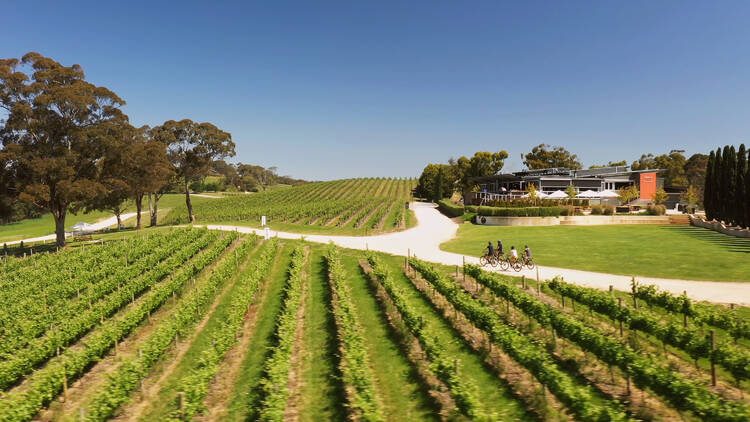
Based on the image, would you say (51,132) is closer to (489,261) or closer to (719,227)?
(489,261)

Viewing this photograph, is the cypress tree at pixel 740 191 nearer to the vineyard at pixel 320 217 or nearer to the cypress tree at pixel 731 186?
the cypress tree at pixel 731 186

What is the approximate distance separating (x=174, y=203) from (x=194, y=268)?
338ft

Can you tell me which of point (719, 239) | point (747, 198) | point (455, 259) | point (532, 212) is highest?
point (747, 198)

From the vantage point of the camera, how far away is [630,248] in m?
29.8

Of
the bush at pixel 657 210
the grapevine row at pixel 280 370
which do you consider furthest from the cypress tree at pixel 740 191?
the grapevine row at pixel 280 370

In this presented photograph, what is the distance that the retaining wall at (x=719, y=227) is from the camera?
33.5 m

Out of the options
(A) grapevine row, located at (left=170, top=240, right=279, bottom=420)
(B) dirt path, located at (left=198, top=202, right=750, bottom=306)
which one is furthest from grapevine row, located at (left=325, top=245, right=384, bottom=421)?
(B) dirt path, located at (left=198, top=202, right=750, bottom=306)

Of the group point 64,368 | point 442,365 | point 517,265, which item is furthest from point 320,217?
point 442,365

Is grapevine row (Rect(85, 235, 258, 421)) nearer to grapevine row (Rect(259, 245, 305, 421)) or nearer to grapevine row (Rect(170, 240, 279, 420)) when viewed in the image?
grapevine row (Rect(170, 240, 279, 420))

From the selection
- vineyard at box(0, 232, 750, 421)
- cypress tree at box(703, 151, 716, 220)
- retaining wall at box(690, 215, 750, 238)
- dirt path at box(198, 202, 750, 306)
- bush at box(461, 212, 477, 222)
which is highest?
cypress tree at box(703, 151, 716, 220)

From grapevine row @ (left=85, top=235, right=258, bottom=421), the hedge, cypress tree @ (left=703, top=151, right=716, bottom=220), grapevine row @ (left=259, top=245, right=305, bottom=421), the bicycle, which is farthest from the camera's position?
the hedge

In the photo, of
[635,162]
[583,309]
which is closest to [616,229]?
[583,309]

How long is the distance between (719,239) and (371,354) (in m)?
36.0

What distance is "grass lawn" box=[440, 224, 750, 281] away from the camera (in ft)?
75.3
